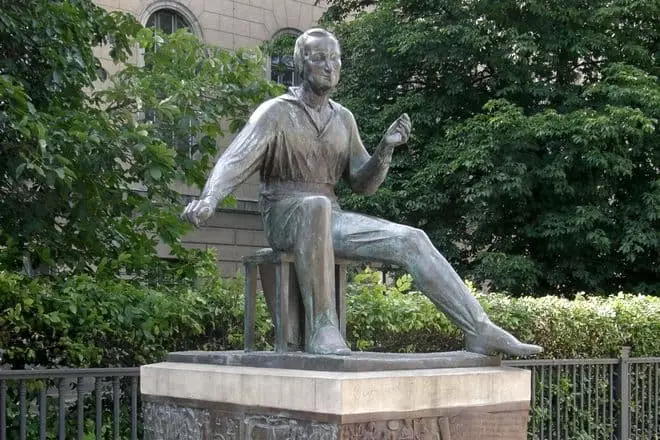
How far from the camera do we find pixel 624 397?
392 inches

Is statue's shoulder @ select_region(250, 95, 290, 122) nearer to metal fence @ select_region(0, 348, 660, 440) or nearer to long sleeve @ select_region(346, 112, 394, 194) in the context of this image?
long sleeve @ select_region(346, 112, 394, 194)

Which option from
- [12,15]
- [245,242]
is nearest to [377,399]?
[12,15]

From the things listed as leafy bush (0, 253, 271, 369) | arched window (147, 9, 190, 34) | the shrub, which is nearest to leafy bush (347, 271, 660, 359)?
the shrub

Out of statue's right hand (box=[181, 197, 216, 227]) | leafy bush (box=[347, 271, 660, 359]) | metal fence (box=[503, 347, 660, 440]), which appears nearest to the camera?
statue's right hand (box=[181, 197, 216, 227])

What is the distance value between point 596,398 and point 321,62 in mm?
5676

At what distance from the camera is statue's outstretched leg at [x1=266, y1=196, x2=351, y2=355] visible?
16.4 ft

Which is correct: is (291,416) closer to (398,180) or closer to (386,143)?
(386,143)

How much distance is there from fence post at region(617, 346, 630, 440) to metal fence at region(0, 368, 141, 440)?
4904 mm

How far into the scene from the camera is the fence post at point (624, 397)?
9914 millimetres

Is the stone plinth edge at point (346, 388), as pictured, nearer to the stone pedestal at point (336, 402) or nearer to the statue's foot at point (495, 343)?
the stone pedestal at point (336, 402)

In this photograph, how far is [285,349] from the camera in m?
5.25

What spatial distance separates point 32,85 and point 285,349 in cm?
483

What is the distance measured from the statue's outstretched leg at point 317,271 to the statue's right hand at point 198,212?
1.55 ft

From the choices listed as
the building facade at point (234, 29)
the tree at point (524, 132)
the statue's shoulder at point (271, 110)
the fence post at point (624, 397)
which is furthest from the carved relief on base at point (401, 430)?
the building facade at point (234, 29)
